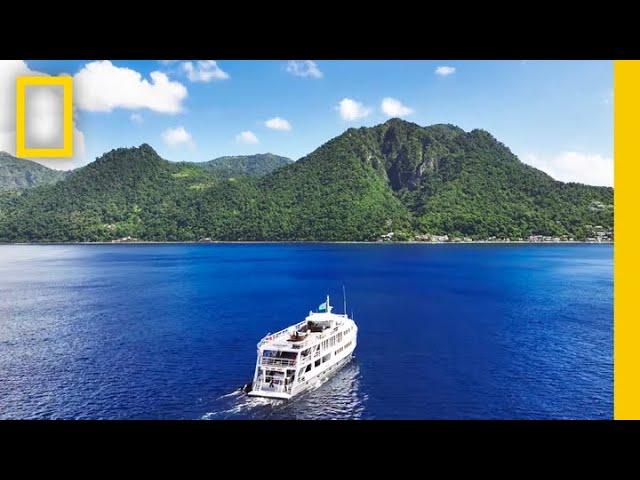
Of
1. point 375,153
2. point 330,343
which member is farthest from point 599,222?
point 330,343

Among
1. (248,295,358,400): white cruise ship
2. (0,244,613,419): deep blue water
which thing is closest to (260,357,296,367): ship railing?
(248,295,358,400): white cruise ship

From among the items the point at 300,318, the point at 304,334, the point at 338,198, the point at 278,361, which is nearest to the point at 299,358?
the point at 278,361

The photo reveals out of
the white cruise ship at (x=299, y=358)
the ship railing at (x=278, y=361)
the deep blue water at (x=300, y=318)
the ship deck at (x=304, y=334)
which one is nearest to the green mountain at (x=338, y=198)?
the deep blue water at (x=300, y=318)

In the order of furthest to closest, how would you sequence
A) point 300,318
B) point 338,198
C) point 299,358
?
1. point 338,198
2. point 300,318
3. point 299,358

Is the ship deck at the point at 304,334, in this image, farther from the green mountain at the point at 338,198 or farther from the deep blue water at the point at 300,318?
the green mountain at the point at 338,198

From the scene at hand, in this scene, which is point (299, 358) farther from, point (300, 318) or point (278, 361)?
point (300, 318)
